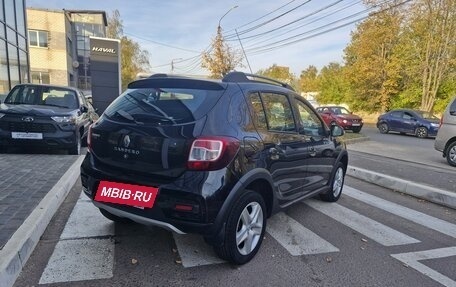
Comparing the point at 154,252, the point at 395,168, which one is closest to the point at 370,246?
the point at 154,252

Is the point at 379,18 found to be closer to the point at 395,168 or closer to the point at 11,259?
the point at 395,168

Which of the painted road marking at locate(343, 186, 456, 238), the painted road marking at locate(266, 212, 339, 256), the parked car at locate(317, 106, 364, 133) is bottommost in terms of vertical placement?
the painted road marking at locate(343, 186, 456, 238)

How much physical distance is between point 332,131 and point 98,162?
320 cm

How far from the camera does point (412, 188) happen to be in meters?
6.12

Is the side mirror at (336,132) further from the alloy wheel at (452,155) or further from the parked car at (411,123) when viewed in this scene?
the parked car at (411,123)

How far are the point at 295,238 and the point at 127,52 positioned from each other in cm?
4350

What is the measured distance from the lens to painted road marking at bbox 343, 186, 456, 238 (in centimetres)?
450

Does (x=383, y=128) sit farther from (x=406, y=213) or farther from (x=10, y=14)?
(x=10, y=14)

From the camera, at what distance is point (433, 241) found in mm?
4043

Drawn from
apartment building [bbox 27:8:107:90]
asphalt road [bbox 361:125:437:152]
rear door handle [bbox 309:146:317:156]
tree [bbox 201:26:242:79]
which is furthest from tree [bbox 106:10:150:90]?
rear door handle [bbox 309:146:317:156]

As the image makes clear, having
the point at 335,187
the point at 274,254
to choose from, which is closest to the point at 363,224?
the point at 335,187

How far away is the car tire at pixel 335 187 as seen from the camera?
5207mm

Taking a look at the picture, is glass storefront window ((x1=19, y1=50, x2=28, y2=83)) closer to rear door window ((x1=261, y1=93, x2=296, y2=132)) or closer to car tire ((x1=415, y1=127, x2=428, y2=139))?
rear door window ((x1=261, y1=93, x2=296, y2=132))

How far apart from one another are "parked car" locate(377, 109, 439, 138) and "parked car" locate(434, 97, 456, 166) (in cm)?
958
